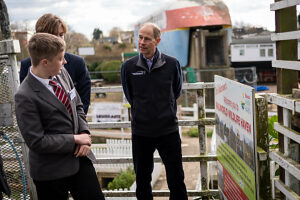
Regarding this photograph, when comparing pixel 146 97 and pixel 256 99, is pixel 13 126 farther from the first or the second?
pixel 256 99

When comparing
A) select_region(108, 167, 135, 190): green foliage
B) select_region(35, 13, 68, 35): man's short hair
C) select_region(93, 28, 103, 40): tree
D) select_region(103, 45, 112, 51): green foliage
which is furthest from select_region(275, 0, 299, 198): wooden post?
select_region(93, 28, 103, 40): tree

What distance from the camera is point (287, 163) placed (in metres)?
2.55

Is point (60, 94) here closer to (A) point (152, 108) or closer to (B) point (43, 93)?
(B) point (43, 93)

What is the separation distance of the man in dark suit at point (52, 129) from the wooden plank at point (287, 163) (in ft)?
4.55

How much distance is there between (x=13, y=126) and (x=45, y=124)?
140 centimetres

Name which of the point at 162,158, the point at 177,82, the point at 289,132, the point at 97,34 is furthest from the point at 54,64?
the point at 97,34

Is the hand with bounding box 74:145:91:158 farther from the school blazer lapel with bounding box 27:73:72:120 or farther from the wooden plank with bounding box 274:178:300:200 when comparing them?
the wooden plank with bounding box 274:178:300:200

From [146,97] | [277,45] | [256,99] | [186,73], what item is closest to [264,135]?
[256,99]

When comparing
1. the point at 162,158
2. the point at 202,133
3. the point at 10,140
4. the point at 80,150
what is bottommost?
the point at 162,158

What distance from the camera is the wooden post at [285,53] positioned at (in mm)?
2643

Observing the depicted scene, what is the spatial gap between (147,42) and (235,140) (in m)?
1.22

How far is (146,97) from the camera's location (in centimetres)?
316

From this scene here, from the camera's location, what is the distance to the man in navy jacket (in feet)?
10.3

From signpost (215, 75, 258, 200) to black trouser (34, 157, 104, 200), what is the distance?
1157mm
